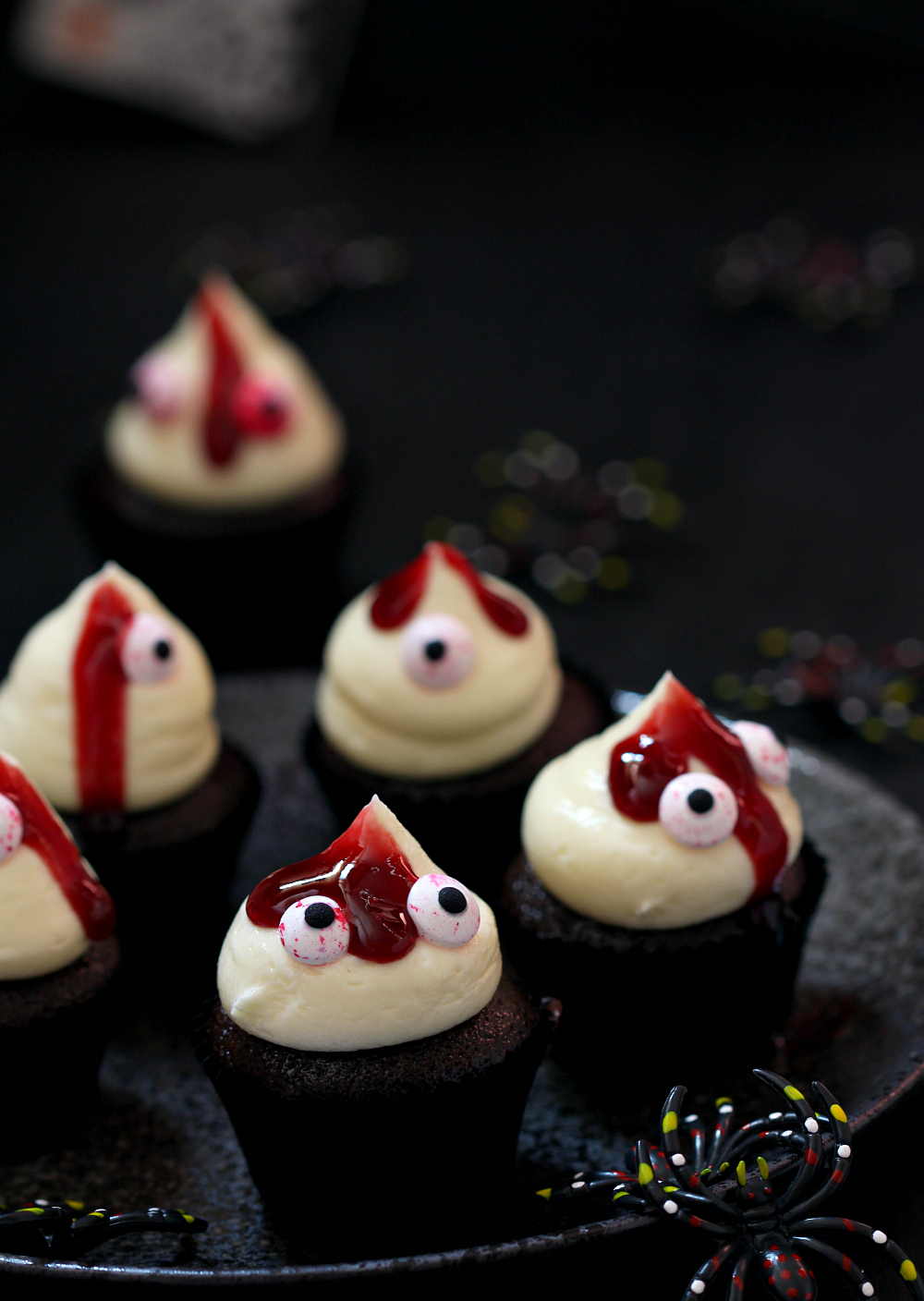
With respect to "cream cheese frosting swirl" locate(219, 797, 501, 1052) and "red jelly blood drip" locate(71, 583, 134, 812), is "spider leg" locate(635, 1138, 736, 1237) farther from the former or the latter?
"red jelly blood drip" locate(71, 583, 134, 812)

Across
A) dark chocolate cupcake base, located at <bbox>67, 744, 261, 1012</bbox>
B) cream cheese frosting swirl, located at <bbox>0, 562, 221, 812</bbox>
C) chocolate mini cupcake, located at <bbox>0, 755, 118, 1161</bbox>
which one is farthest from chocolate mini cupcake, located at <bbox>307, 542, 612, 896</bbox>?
chocolate mini cupcake, located at <bbox>0, 755, 118, 1161</bbox>

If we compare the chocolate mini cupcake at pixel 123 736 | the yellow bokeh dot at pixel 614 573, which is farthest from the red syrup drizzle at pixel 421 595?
the yellow bokeh dot at pixel 614 573

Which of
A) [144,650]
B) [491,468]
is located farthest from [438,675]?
[491,468]

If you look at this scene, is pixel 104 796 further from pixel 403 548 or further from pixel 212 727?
pixel 403 548

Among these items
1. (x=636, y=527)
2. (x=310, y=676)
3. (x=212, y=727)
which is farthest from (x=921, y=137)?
(x=212, y=727)

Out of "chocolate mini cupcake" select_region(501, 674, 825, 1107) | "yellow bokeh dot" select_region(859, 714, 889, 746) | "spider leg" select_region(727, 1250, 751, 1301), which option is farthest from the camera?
"yellow bokeh dot" select_region(859, 714, 889, 746)

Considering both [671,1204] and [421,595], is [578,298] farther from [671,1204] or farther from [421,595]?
[671,1204]

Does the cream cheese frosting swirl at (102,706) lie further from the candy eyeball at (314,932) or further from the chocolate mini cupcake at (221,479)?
the chocolate mini cupcake at (221,479)
